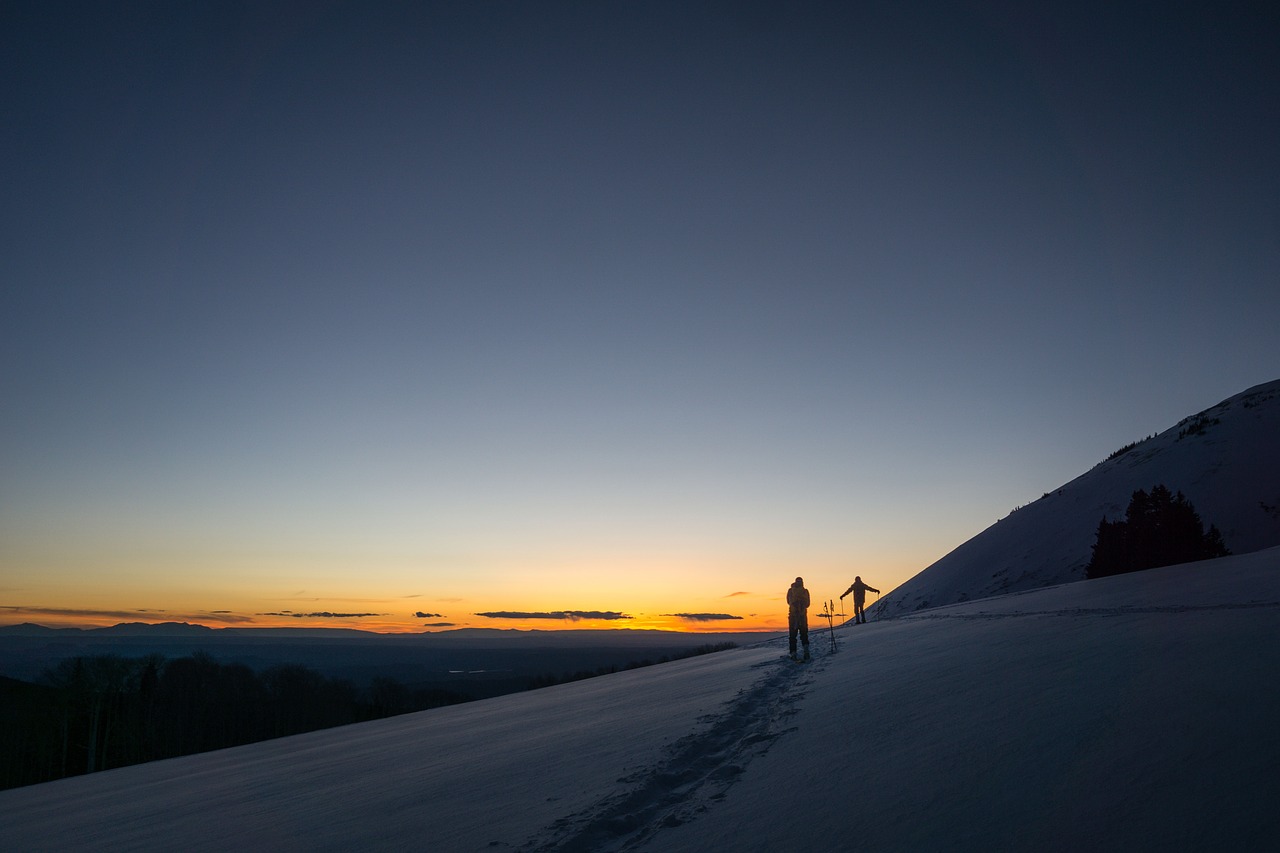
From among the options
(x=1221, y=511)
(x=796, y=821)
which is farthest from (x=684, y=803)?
(x=1221, y=511)

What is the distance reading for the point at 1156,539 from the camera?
3238 cm

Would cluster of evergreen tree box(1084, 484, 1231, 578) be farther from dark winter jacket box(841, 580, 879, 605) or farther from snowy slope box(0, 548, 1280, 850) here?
snowy slope box(0, 548, 1280, 850)

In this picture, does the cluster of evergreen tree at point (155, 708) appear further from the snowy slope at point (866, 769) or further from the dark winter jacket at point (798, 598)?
the snowy slope at point (866, 769)

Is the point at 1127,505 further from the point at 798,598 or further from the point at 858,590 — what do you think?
the point at 798,598

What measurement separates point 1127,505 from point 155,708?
9226cm

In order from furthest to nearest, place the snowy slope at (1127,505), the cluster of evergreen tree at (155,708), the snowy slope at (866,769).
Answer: the cluster of evergreen tree at (155,708) → the snowy slope at (1127,505) → the snowy slope at (866,769)

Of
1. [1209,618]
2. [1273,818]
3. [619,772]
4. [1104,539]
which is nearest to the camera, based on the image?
[1273,818]

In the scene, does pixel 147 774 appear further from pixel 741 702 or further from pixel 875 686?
pixel 875 686

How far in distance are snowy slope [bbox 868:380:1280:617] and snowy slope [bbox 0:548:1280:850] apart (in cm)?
4380

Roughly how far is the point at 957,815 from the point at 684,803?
2.32 metres

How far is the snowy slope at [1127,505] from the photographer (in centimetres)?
4703

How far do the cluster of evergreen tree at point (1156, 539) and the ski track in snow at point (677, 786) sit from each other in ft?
105

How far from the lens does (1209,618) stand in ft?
29.6

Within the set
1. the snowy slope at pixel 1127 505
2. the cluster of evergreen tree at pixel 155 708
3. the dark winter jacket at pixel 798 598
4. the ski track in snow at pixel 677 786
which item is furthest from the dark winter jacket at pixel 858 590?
the cluster of evergreen tree at pixel 155 708
